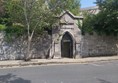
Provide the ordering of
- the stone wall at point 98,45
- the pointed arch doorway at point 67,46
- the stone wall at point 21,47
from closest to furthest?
1. the stone wall at point 21,47
2. the pointed arch doorway at point 67,46
3. the stone wall at point 98,45

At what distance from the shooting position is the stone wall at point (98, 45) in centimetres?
2515

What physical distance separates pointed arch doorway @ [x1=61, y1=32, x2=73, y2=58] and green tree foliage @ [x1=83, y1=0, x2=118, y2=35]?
2.37 m

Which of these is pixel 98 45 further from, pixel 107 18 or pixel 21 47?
pixel 21 47

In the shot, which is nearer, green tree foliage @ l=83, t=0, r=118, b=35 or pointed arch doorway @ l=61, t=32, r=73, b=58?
pointed arch doorway @ l=61, t=32, r=73, b=58

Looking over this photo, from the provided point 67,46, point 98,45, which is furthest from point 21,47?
point 98,45

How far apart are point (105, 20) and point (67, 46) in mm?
4958

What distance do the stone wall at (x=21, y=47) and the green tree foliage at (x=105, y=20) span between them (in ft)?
15.3

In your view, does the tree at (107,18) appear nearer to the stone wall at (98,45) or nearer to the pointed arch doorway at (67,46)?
the stone wall at (98,45)

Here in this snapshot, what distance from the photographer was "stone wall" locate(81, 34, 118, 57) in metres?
25.1

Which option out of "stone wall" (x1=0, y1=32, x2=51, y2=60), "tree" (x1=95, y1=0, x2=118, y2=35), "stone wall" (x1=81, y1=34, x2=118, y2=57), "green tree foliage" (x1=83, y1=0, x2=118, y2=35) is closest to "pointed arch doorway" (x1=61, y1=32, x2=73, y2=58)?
"stone wall" (x1=81, y1=34, x2=118, y2=57)

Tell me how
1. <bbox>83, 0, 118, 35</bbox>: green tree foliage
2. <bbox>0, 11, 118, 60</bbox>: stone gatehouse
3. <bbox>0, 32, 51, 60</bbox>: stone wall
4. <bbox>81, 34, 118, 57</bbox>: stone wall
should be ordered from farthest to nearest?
<bbox>83, 0, 118, 35</bbox>: green tree foliage → <bbox>81, 34, 118, 57</bbox>: stone wall → <bbox>0, 11, 118, 60</bbox>: stone gatehouse → <bbox>0, 32, 51, 60</bbox>: stone wall

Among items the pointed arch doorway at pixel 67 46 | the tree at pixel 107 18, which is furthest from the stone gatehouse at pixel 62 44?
the tree at pixel 107 18

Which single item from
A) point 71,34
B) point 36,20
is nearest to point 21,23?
point 36,20

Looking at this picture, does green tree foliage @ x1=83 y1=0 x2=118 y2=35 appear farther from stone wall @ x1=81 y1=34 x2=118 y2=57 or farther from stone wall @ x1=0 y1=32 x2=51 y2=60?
stone wall @ x1=0 y1=32 x2=51 y2=60
